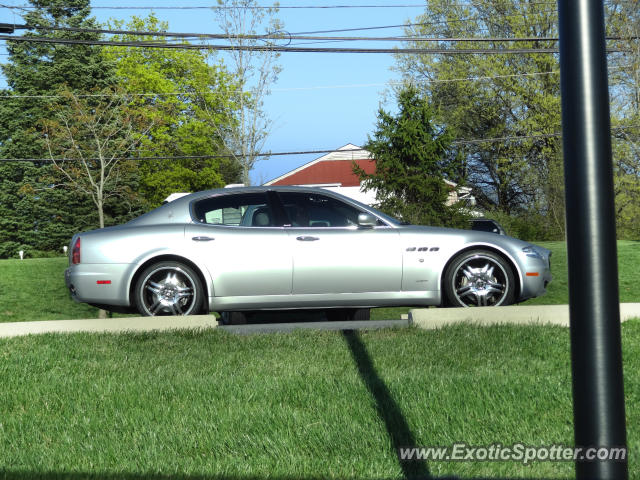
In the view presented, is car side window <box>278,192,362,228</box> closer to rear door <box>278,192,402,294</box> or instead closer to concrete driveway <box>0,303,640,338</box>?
rear door <box>278,192,402,294</box>

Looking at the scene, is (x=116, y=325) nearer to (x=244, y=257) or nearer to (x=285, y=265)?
(x=244, y=257)

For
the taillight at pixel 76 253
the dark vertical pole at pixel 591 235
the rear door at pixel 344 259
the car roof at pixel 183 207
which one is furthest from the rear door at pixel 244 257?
the dark vertical pole at pixel 591 235

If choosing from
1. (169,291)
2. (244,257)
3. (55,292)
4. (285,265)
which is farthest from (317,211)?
(55,292)

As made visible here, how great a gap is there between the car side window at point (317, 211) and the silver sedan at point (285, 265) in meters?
0.03

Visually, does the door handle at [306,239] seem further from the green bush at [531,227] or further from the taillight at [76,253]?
the green bush at [531,227]

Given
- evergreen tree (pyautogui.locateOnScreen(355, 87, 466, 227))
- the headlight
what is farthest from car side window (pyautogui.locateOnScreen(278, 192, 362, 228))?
evergreen tree (pyautogui.locateOnScreen(355, 87, 466, 227))

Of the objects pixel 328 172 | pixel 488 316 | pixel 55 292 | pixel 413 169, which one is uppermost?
pixel 328 172

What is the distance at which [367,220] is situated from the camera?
27.4ft

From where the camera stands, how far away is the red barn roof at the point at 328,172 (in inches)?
2376

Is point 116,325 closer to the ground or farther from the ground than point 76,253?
closer to the ground

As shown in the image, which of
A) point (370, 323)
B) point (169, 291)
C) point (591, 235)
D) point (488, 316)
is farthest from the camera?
point (169, 291)

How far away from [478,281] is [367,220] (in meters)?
1.43

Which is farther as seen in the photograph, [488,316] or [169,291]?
[169,291]

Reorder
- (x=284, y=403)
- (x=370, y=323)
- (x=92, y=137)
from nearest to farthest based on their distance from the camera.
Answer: (x=284, y=403)
(x=370, y=323)
(x=92, y=137)
